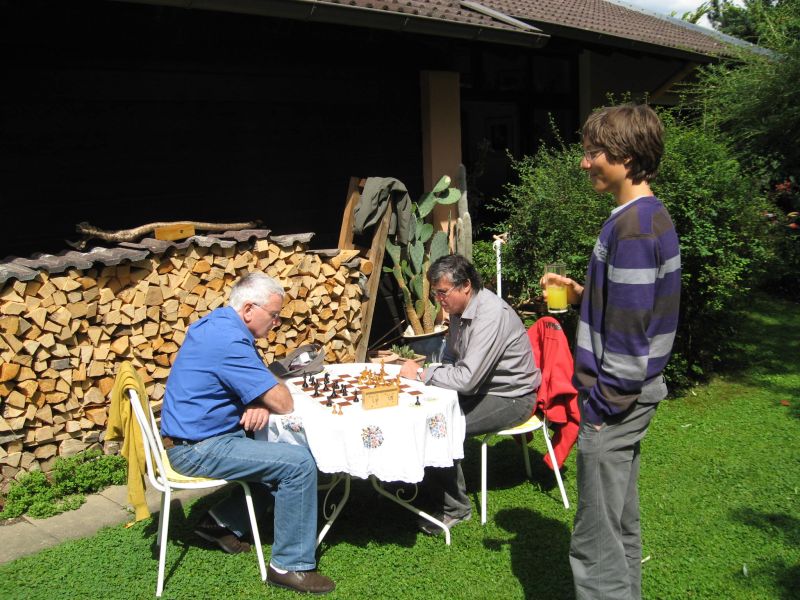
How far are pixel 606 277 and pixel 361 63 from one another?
4937mm

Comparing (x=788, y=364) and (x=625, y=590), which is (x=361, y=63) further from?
(x=625, y=590)

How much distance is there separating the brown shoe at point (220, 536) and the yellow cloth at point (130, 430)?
1.05 feet

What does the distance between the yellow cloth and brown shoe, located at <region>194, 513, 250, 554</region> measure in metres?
0.32

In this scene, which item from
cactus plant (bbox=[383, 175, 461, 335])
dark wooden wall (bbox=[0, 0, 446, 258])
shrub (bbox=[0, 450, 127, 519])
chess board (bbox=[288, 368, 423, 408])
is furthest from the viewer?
cactus plant (bbox=[383, 175, 461, 335])

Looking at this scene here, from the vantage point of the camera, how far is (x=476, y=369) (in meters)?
3.83

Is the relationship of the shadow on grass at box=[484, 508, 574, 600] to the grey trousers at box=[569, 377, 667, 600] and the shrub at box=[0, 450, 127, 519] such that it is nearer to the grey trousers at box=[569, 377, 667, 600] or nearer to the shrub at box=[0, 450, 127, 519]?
the grey trousers at box=[569, 377, 667, 600]

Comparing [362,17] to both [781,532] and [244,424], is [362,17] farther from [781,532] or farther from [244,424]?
[781,532]

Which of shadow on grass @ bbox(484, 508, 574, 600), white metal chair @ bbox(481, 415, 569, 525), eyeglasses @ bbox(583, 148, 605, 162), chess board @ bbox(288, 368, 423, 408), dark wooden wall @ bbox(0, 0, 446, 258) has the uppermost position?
dark wooden wall @ bbox(0, 0, 446, 258)

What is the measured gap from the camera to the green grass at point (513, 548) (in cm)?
345

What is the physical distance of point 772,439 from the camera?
17.1 ft

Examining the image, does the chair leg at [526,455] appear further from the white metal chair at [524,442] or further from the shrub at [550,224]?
the shrub at [550,224]

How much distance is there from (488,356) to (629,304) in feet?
4.96

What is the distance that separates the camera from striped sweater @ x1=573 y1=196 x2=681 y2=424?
2410 mm

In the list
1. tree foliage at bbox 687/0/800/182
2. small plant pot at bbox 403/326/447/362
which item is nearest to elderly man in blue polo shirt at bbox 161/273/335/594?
small plant pot at bbox 403/326/447/362
